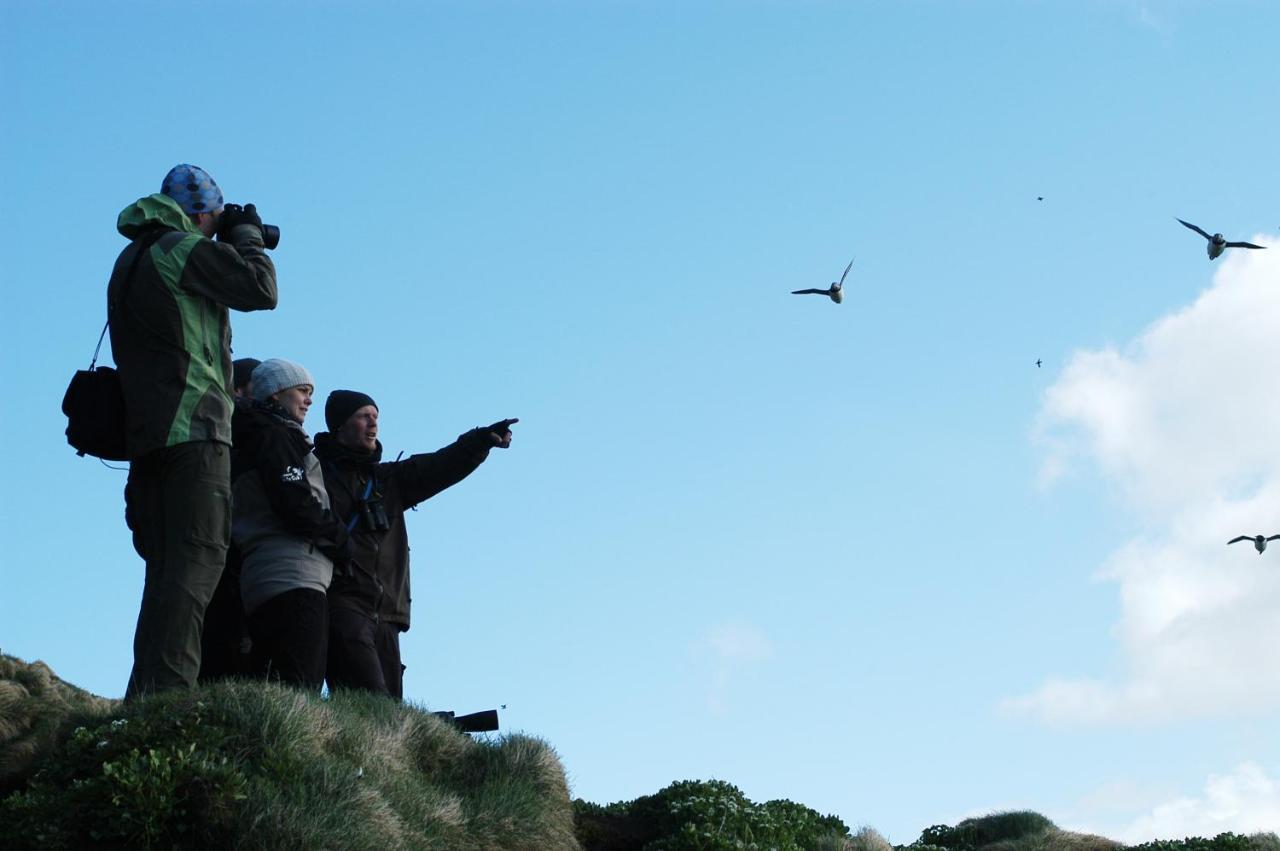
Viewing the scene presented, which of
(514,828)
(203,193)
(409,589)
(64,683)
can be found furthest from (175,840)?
(64,683)

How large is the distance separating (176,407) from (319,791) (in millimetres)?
2456

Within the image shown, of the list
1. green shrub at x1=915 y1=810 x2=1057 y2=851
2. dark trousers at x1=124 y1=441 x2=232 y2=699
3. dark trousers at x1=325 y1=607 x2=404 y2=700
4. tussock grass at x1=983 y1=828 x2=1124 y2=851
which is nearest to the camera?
dark trousers at x1=124 y1=441 x2=232 y2=699

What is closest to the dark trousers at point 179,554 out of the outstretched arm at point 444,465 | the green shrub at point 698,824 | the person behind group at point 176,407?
the person behind group at point 176,407

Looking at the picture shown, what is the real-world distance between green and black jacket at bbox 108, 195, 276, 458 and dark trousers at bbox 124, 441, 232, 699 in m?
0.16

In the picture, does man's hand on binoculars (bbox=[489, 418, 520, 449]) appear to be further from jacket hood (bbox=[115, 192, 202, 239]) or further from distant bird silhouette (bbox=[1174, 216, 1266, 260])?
distant bird silhouette (bbox=[1174, 216, 1266, 260])

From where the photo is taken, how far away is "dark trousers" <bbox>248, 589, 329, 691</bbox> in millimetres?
9758

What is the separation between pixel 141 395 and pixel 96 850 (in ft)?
8.95

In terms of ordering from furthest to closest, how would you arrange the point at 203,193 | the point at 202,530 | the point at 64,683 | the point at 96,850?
the point at 64,683, the point at 203,193, the point at 202,530, the point at 96,850

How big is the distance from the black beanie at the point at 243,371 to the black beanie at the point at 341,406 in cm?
65

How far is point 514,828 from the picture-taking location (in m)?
9.42

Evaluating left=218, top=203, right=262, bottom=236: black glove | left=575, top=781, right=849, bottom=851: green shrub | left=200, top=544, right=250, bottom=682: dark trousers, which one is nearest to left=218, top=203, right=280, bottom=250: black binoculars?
left=218, top=203, right=262, bottom=236: black glove

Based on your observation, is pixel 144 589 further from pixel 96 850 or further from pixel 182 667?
pixel 96 850

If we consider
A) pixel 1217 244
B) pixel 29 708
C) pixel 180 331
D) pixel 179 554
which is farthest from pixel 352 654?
pixel 1217 244

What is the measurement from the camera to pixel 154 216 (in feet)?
31.9
